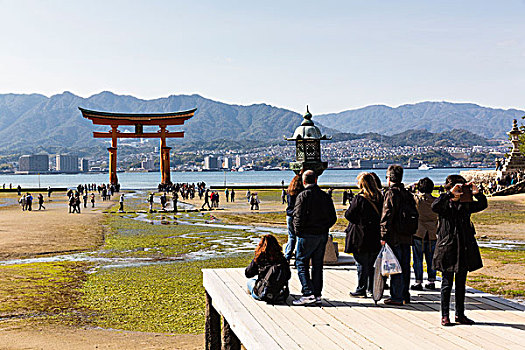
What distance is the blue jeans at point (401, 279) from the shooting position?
22.8 feet

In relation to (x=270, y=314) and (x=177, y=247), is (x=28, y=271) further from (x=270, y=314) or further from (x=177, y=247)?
(x=270, y=314)

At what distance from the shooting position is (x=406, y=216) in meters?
7.08

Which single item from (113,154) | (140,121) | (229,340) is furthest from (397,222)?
(113,154)

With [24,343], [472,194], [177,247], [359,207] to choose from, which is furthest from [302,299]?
[177,247]

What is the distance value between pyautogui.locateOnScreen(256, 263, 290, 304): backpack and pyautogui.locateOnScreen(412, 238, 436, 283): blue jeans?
7.51 ft

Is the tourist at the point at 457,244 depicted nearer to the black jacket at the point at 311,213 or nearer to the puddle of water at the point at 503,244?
the black jacket at the point at 311,213

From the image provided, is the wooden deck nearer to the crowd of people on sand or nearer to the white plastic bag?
the crowd of people on sand

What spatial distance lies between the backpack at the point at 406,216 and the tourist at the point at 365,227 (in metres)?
0.34

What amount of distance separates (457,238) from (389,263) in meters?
1.10

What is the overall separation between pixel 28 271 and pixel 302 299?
34.7ft

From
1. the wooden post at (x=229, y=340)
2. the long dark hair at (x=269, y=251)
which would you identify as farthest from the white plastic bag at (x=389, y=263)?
the wooden post at (x=229, y=340)

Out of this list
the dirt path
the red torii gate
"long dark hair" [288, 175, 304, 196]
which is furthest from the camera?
the red torii gate

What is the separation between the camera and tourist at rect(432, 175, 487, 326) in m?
6.05

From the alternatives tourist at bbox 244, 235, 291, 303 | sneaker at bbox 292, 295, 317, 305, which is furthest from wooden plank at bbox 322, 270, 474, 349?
tourist at bbox 244, 235, 291, 303
